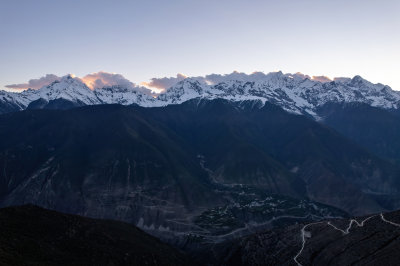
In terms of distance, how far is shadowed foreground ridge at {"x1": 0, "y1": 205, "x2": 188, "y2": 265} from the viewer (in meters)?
129

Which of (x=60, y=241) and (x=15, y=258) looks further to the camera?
(x=60, y=241)

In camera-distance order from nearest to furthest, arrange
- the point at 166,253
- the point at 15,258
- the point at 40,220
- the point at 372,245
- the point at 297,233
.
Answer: the point at 15,258, the point at 372,245, the point at 40,220, the point at 297,233, the point at 166,253

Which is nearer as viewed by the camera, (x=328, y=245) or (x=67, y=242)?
(x=67, y=242)

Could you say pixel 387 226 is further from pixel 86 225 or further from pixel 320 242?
pixel 86 225

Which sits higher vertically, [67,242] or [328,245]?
[328,245]

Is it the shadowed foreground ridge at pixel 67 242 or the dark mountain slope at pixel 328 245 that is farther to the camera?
the dark mountain slope at pixel 328 245

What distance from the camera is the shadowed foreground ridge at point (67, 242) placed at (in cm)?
12900

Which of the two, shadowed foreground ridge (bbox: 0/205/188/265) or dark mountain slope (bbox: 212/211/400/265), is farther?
dark mountain slope (bbox: 212/211/400/265)

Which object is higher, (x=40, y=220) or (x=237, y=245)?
(x=40, y=220)

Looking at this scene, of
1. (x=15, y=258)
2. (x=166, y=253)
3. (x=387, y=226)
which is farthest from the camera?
(x=166, y=253)

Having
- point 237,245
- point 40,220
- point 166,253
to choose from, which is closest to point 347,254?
point 237,245

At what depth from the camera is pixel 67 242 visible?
151 m

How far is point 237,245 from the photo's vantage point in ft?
638

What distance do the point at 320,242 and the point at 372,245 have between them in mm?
22027
